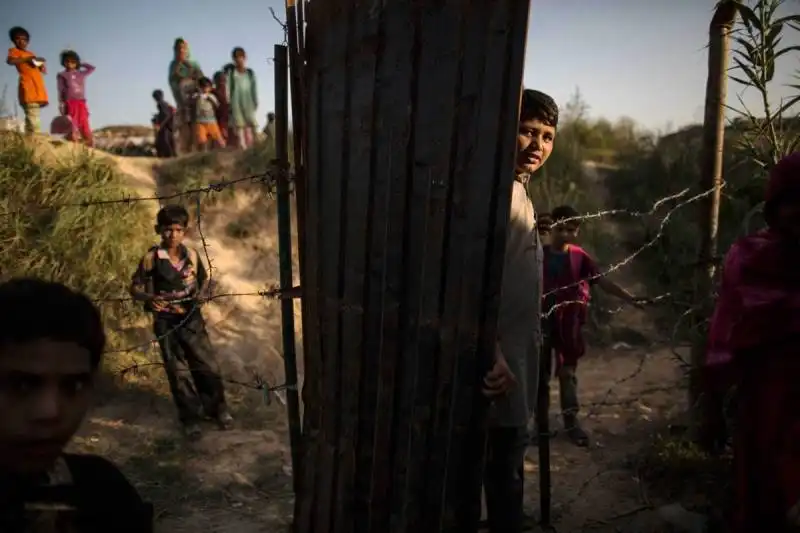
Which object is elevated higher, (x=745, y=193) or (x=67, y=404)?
(x=745, y=193)

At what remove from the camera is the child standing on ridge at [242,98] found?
31.3 ft

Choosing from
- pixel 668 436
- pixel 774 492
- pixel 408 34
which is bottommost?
pixel 668 436

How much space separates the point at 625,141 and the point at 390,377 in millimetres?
13238

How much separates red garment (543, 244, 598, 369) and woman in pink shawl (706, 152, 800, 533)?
7.23ft

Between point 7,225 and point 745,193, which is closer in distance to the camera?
point 745,193

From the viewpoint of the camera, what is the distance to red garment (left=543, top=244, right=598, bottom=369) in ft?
13.5

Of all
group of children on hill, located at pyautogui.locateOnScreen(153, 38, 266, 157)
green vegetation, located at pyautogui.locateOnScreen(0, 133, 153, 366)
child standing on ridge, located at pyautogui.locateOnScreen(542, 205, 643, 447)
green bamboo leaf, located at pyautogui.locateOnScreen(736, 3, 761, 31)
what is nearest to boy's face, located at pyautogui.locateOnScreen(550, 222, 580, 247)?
child standing on ridge, located at pyautogui.locateOnScreen(542, 205, 643, 447)

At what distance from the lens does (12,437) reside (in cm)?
91

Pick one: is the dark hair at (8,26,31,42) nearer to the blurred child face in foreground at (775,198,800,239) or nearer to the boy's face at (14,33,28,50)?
the boy's face at (14,33,28,50)

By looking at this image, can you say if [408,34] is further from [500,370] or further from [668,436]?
[668,436]

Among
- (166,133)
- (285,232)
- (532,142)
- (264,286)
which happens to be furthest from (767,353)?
(166,133)

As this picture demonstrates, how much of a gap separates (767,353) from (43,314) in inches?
76.9

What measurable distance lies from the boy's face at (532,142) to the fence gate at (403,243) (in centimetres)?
39

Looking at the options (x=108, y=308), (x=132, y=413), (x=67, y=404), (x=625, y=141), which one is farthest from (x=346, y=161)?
(x=625, y=141)
